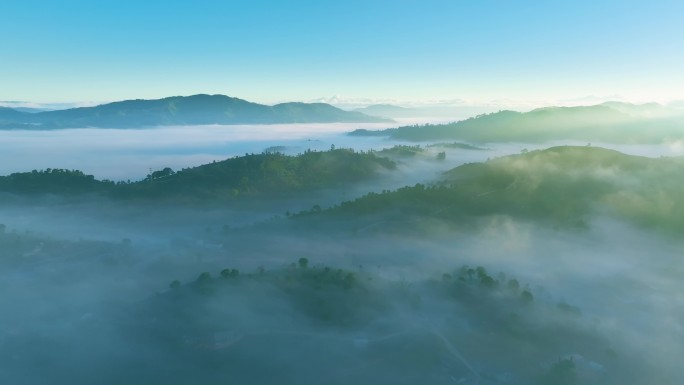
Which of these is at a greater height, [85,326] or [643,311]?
[85,326]

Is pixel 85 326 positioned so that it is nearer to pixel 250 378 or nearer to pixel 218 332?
pixel 218 332

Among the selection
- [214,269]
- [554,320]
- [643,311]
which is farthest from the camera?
[214,269]

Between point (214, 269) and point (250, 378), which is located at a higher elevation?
point (214, 269)

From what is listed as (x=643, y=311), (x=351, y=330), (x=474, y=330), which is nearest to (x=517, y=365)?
(x=474, y=330)

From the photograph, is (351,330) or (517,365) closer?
(517,365)

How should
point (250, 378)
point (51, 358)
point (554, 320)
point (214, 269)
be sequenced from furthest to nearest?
point (214, 269) → point (554, 320) → point (51, 358) → point (250, 378)

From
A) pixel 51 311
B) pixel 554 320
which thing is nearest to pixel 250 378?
pixel 51 311

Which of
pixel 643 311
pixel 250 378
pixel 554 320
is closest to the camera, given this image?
pixel 250 378

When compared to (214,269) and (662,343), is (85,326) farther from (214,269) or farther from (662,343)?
(662,343)

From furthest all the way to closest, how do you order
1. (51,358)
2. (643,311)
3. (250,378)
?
(643,311) < (51,358) < (250,378)
